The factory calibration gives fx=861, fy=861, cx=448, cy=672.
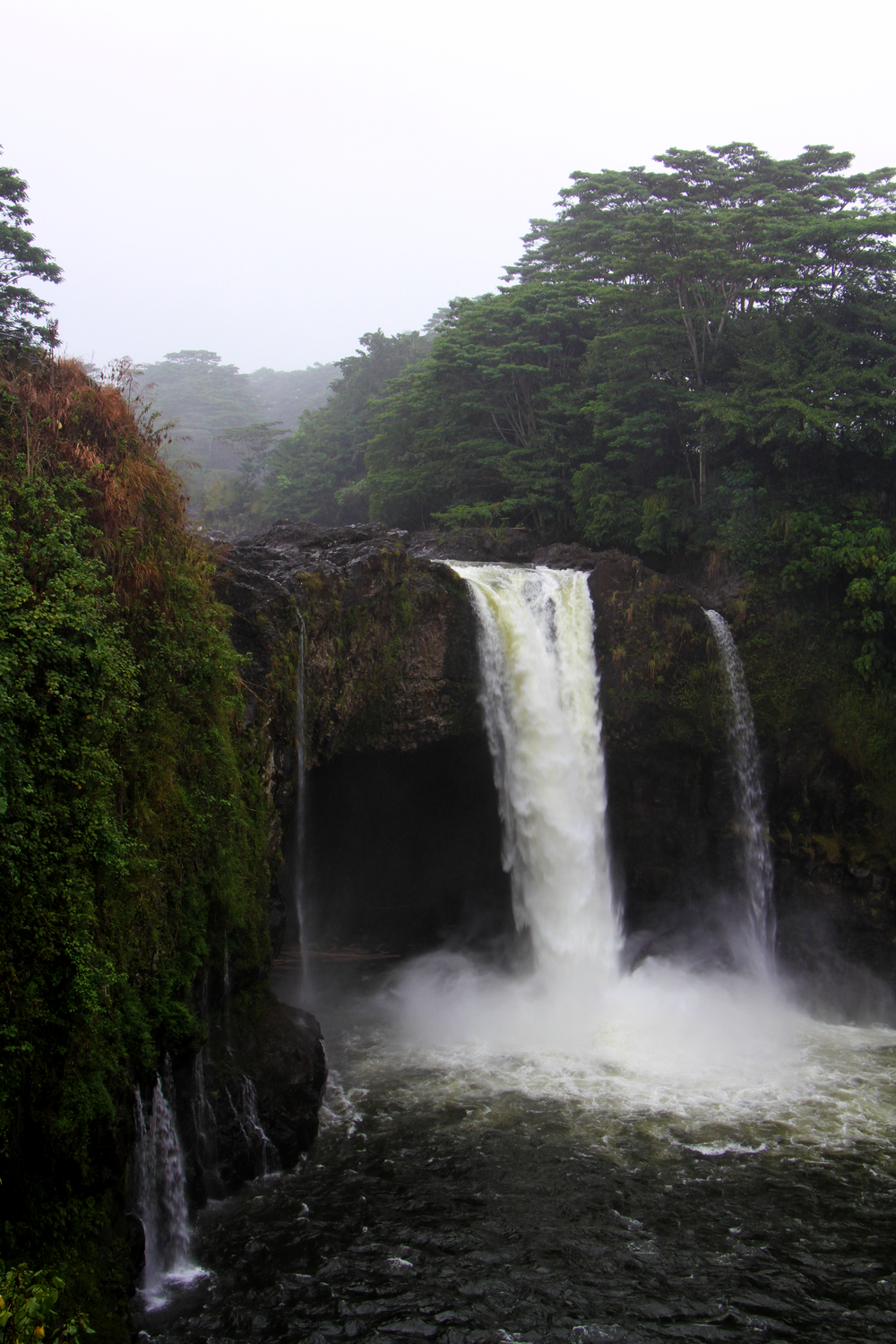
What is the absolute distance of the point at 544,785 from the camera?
52.6ft

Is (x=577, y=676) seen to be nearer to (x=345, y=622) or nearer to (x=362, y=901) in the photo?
(x=345, y=622)

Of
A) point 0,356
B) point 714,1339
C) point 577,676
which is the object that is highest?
point 0,356

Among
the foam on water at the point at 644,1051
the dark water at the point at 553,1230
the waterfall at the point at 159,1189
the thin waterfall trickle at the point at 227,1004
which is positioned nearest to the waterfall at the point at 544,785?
the foam on water at the point at 644,1051

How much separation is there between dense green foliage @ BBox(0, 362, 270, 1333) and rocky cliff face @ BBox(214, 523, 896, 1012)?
449cm

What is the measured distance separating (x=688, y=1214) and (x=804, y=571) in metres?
12.7

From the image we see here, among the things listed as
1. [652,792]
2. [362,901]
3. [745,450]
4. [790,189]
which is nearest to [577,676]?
[652,792]

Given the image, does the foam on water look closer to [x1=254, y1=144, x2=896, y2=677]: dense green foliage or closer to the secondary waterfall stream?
the secondary waterfall stream

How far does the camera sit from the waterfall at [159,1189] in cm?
808

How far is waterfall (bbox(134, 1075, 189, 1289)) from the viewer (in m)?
8.08

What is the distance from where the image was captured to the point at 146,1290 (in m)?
7.82

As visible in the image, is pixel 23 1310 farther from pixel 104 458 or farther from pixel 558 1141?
pixel 104 458

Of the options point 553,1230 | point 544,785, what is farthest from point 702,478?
point 553,1230

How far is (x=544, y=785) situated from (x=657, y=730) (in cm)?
263

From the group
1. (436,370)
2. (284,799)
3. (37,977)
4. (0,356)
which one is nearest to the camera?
(37,977)
